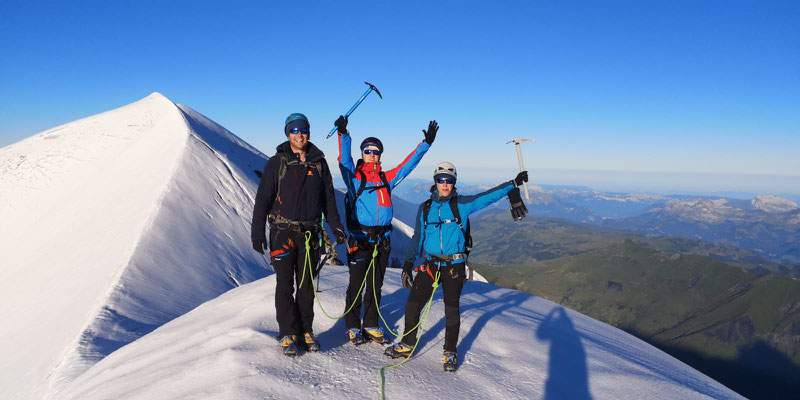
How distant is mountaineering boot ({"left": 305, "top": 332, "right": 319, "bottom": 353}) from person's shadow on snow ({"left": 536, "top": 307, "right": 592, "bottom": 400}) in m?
4.33

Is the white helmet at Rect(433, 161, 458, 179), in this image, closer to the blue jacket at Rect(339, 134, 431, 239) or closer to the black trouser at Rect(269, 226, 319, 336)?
the blue jacket at Rect(339, 134, 431, 239)

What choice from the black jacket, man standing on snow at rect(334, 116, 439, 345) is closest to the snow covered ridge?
the black jacket

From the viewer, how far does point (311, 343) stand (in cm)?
729

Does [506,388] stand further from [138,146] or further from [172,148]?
[138,146]

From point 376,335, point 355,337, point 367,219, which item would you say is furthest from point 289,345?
point 367,219

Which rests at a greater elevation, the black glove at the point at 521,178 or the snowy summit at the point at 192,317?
the black glove at the point at 521,178

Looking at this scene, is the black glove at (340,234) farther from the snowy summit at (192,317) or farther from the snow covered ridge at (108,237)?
the snow covered ridge at (108,237)

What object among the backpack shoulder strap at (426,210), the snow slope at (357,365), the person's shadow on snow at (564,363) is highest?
the backpack shoulder strap at (426,210)

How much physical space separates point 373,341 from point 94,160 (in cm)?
5048

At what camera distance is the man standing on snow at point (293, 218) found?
7.10 meters

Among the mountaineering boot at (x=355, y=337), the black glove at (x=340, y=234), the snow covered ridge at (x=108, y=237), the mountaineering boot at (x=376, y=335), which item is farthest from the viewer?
the snow covered ridge at (x=108, y=237)

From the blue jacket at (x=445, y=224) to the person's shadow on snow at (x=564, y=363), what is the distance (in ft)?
10.6

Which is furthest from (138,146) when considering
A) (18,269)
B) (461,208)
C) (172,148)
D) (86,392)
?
(461,208)

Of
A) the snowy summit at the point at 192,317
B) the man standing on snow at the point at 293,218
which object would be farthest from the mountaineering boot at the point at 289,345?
the snowy summit at the point at 192,317
